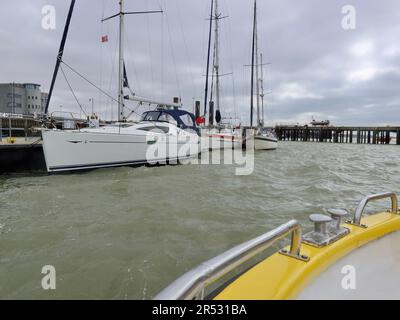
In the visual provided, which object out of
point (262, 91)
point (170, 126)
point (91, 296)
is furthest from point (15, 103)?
point (91, 296)

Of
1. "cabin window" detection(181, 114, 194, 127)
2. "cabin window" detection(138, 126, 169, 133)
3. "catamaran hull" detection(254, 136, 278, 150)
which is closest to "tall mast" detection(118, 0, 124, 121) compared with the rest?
"cabin window" detection(138, 126, 169, 133)

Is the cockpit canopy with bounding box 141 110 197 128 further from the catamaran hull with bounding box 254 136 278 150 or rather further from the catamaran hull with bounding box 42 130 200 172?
the catamaran hull with bounding box 254 136 278 150

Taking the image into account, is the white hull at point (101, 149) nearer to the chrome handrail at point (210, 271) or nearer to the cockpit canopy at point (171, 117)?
the cockpit canopy at point (171, 117)

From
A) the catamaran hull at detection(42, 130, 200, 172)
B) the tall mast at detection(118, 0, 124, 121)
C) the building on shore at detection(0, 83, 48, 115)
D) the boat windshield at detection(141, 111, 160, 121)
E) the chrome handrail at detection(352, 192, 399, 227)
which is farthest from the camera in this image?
the building on shore at detection(0, 83, 48, 115)

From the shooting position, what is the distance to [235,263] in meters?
1.16

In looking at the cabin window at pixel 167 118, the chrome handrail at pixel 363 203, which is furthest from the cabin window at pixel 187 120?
the chrome handrail at pixel 363 203

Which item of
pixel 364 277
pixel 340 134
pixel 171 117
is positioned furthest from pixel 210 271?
pixel 340 134

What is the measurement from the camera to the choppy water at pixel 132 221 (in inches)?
113

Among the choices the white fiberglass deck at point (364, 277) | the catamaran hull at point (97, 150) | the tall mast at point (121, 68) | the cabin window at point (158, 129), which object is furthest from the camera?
the tall mast at point (121, 68)

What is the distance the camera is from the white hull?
8.58m

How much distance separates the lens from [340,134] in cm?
4675

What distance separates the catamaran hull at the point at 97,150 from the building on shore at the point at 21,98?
44479mm

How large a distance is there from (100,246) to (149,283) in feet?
3.58

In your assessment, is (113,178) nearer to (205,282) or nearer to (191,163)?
(191,163)
